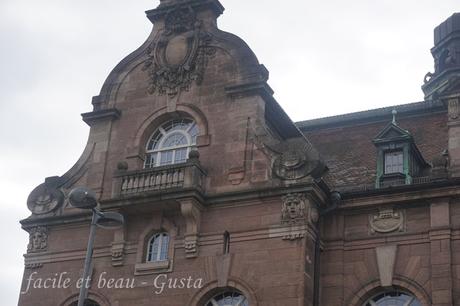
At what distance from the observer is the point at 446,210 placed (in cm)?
2627

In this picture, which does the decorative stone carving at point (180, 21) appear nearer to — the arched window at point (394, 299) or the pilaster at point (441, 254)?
the pilaster at point (441, 254)

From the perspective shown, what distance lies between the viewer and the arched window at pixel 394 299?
25.9 meters

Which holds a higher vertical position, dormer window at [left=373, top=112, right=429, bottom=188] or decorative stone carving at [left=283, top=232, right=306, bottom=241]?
dormer window at [left=373, top=112, right=429, bottom=188]

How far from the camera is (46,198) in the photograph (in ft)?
99.7

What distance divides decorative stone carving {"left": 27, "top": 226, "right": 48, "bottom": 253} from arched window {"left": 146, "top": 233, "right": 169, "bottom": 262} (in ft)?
12.1

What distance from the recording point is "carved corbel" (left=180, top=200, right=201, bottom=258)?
89.5ft

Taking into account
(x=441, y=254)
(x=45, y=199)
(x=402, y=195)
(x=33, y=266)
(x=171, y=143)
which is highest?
(x=171, y=143)

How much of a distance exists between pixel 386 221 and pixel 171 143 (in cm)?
754

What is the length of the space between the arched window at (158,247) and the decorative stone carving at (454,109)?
30.6 feet

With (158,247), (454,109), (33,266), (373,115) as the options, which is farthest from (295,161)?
(33,266)


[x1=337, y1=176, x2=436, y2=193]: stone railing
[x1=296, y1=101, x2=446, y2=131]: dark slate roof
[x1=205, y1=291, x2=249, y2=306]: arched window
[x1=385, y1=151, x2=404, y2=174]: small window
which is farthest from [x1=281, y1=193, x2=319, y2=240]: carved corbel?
[x1=296, y1=101, x2=446, y2=131]: dark slate roof

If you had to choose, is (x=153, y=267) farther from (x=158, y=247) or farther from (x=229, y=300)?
(x=229, y=300)

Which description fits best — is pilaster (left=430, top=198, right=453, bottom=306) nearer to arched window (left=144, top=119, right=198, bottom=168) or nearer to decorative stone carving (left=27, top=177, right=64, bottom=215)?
arched window (left=144, top=119, right=198, bottom=168)

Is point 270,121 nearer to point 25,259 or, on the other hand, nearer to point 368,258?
point 368,258
